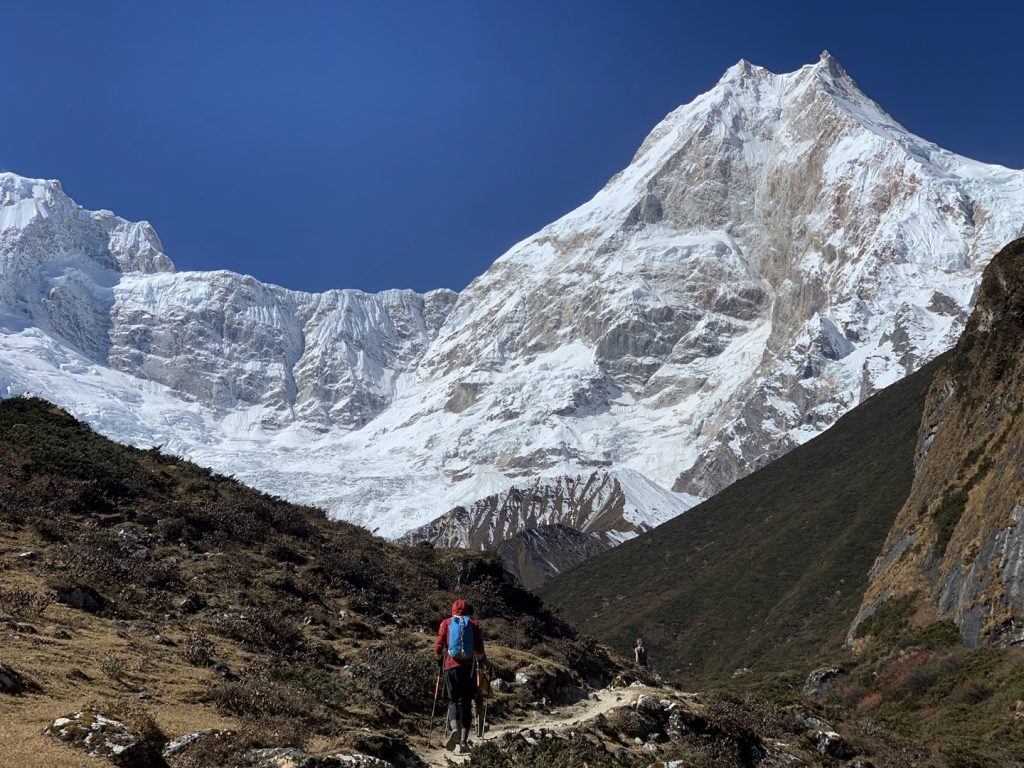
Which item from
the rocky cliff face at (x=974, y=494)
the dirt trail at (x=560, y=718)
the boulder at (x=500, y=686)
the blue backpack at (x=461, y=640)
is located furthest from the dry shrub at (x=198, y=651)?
the rocky cliff face at (x=974, y=494)

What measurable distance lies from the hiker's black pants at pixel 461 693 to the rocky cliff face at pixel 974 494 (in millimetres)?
33157

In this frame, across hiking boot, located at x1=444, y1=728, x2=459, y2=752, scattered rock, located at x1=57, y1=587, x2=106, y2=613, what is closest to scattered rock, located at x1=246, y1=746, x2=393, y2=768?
hiking boot, located at x1=444, y1=728, x2=459, y2=752

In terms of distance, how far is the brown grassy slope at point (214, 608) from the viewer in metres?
13.2

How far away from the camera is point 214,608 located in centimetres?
1936

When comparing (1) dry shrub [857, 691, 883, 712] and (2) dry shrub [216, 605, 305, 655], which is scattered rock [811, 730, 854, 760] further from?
(1) dry shrub [857, 691, 883, 712]

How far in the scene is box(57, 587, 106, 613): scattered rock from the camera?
17.1 meters

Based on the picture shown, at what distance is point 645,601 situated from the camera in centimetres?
10581

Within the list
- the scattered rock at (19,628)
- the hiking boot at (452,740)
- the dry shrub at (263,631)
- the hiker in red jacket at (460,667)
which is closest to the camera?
the hiking boot at (452,740)

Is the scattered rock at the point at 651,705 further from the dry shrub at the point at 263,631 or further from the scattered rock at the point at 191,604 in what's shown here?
the scattered rock at the point at 191,604

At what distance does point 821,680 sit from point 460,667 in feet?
138

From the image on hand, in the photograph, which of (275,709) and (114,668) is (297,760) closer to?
(275,709)

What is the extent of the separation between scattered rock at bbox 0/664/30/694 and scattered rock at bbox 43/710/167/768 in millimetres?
1551

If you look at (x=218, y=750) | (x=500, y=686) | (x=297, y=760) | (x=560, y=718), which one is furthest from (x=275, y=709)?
(x=560, y=718)

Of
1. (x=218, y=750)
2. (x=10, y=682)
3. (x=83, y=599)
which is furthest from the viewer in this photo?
(x=83, y=599)
